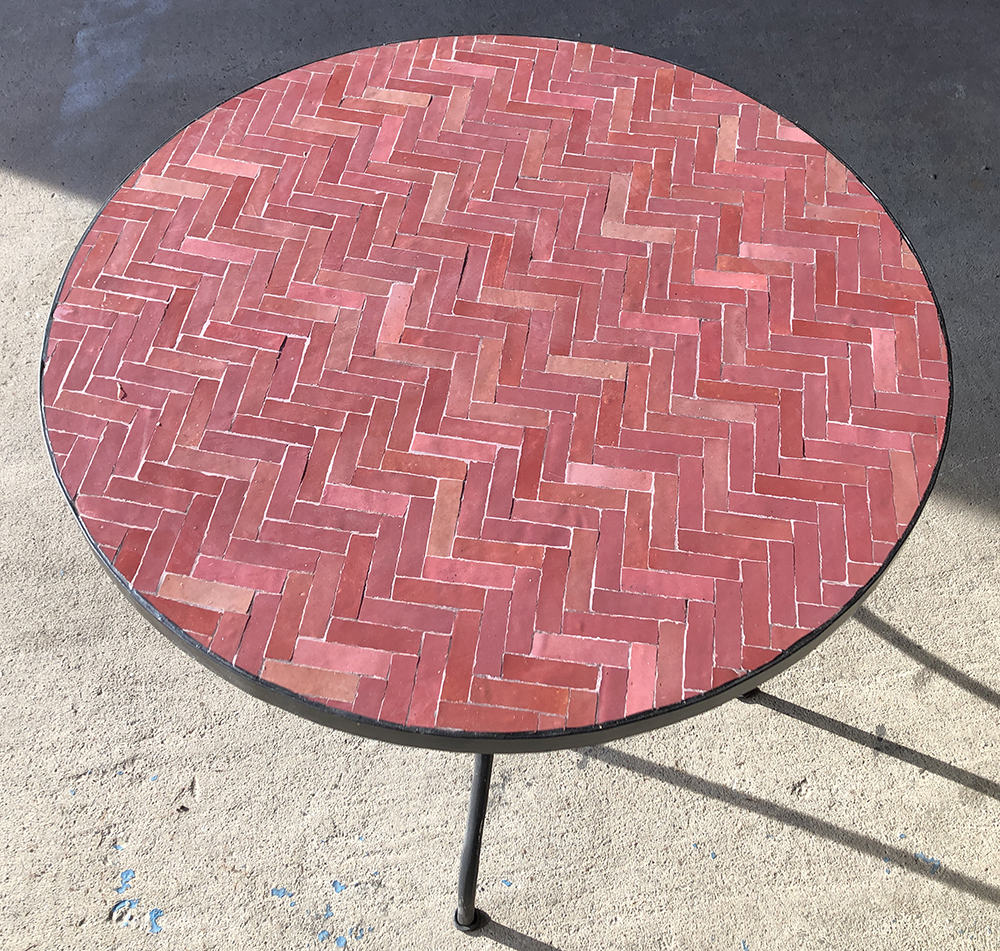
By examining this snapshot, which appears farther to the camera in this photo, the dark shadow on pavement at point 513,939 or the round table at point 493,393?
the dark shadow on pavement at point 513,939

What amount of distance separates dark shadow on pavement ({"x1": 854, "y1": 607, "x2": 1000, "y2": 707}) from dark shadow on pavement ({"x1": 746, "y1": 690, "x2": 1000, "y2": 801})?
0.26 m

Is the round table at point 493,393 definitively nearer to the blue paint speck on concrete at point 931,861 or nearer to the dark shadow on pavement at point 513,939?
the dark shadow on pavement at point 513,939

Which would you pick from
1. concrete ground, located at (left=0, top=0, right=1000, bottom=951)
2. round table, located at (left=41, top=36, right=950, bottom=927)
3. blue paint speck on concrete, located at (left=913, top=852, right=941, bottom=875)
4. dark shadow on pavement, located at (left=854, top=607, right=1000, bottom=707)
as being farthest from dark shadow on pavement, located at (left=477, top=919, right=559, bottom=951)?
dark shadow on pavement, located at (left=854, top=607, right=1000, bottom=707)

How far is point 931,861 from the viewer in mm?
2596

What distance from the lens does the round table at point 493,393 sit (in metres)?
1.76

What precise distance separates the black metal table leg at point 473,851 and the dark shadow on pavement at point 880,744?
1.00m

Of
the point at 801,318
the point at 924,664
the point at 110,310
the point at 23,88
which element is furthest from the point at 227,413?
the point at 23,88

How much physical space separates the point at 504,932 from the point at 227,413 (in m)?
1.54

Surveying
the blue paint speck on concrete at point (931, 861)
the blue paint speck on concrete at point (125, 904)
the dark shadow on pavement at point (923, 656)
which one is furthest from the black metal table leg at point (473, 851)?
the dark shadow on pavement at point (923, 656)

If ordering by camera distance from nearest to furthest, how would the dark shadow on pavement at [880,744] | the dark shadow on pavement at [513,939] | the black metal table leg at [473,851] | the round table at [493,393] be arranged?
the round table at [493,393]
the black metal table leg at [473,851]
the dark shadow on pavement at [513,939]
the dark shadow on pavement at [880,744]

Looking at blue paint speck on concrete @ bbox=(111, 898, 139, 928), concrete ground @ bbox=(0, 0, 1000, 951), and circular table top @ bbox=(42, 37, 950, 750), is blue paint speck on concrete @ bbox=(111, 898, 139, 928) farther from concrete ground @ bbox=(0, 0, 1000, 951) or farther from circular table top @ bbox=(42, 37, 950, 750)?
circular table top @ bbox=(42, 37, 950, 750)

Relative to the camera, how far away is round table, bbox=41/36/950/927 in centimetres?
176

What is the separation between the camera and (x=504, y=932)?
249cm

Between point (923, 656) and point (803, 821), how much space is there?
2.20 ft
